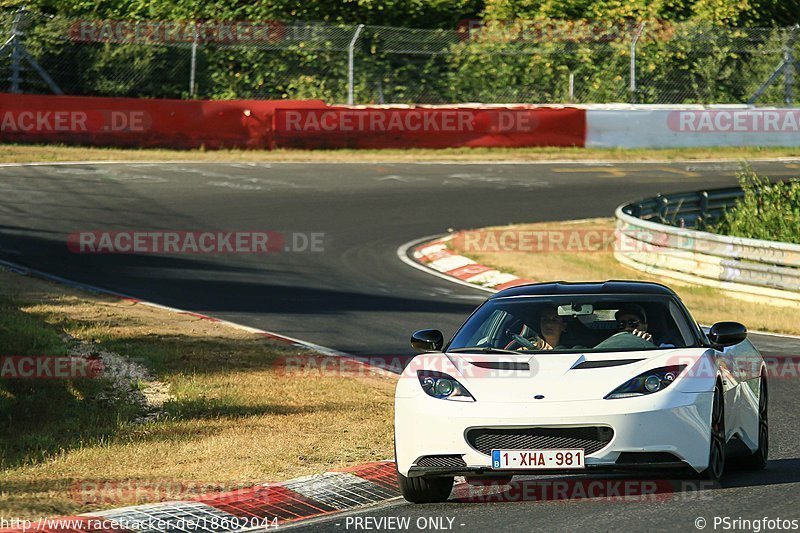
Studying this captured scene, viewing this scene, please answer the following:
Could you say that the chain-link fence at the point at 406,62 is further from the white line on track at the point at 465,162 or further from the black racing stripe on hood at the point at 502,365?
the black racing stripe on hood at the point at 502,365

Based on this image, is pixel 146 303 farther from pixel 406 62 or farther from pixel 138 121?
pixel 406 62

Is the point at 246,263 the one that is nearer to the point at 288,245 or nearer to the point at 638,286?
the point at 288,245

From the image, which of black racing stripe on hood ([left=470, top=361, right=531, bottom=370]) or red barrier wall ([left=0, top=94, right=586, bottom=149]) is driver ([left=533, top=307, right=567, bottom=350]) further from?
red barrier wall ([left=0, top=94, right=586, bottom=149])

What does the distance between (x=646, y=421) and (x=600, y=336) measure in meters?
1.33

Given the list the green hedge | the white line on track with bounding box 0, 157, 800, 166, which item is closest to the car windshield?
the green hedge

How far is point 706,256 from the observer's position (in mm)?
20203

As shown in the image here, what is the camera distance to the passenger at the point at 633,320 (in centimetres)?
857

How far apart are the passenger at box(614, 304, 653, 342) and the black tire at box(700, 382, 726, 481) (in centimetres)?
70

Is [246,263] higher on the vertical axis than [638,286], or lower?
lower

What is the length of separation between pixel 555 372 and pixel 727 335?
1307mm

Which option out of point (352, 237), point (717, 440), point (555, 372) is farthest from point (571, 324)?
point (352, 237)

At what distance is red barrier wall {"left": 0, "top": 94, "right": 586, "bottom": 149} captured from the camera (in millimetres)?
29672

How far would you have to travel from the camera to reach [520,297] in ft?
29.4

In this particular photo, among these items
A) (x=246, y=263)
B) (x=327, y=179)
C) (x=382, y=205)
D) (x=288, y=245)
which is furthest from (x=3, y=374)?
(x=327, y=179)
